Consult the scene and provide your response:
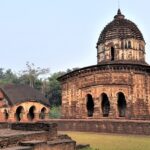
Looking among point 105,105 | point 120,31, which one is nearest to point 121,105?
point 105,105

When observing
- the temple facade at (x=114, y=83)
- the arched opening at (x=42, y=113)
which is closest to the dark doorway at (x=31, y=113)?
the arched opening at (x=42, y=113)

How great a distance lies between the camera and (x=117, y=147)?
11.6 meters

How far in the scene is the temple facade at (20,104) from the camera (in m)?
30.5

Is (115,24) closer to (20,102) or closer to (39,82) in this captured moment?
(20,102)

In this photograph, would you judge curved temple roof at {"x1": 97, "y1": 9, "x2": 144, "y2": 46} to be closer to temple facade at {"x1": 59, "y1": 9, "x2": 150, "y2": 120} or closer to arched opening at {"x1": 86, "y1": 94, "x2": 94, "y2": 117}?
temple facade at {"x1": 59, "y1": 9, "x2": 150, "y2": 120}

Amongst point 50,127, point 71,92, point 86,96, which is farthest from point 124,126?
point 71,92

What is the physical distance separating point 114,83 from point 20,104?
36.2 ft

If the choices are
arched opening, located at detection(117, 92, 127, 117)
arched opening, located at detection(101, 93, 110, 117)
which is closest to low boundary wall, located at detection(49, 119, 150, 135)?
arched opening, located at detection(101, 93, 110, 117)

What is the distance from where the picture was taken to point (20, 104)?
3072 centimetres

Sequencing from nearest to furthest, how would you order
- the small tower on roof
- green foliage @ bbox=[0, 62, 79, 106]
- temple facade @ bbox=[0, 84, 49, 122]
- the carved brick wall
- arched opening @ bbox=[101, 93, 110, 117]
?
the carved brick wall
arched opening @ bbox=[101, 93, 110, 117]
the small tower on roof
temple facade @ bbox=[0, 84, 49, 122]
green foliage @ bbox=[0, 62, 79, 106]

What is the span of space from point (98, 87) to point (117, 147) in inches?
519

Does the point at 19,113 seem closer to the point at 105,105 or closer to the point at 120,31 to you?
the point at 105,105

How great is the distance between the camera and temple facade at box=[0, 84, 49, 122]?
99.9 ft

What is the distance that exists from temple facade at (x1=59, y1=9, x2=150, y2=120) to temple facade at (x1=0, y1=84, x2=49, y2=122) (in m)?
4.26
